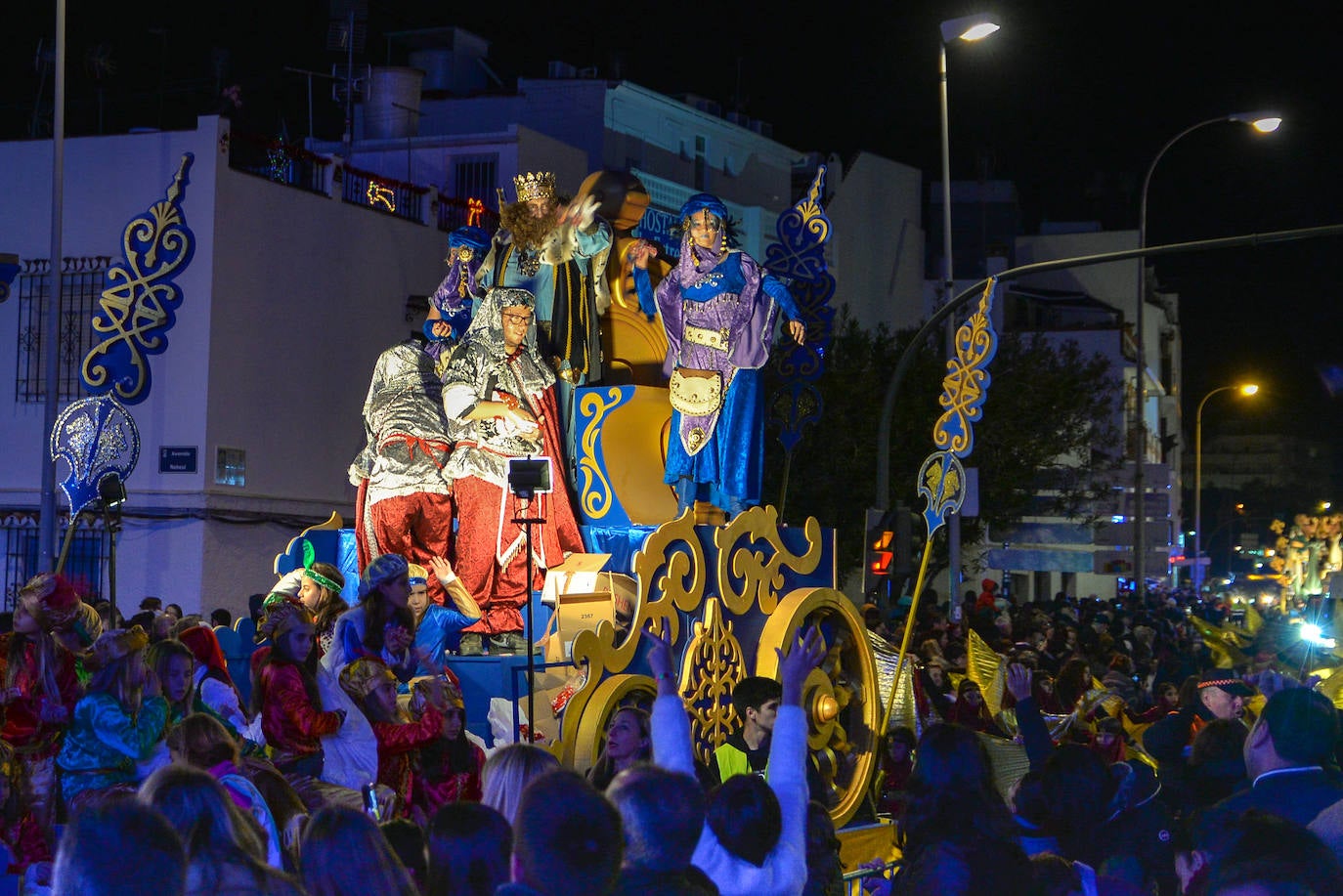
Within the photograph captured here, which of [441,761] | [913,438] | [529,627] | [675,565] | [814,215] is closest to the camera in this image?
[441,761]

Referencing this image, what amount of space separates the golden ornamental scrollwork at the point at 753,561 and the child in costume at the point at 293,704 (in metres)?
3.46

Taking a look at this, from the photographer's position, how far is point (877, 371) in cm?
3012

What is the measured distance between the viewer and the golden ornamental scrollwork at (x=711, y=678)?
9594mm

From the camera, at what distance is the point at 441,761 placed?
744 centimetres

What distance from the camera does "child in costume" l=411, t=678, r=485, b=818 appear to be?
7.37 metres

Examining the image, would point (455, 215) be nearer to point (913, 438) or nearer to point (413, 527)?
point (913, 438)

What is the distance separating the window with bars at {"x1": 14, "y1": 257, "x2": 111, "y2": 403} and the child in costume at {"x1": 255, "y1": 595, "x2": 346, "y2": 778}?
624 inches

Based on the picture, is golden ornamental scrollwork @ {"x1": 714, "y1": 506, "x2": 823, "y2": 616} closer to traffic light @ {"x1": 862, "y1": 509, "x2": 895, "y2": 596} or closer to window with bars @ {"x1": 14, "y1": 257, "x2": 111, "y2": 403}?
traffic light @ {"x1": 862, "y1": 509, "x2": 895, "y2": 596}

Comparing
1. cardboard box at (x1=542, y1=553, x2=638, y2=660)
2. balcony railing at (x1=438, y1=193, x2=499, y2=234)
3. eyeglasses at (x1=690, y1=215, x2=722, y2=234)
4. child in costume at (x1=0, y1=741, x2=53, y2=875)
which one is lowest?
child in costume at (x1=0, y1=741, x2=53, y2=875)

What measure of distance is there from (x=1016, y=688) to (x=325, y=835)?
12.4ft

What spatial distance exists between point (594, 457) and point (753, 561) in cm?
195

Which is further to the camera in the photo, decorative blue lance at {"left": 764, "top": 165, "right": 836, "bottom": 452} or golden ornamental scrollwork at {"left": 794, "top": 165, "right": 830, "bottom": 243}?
golden ornamental scrollwork at {"left": 794, "top": 165, "right": 830, "bottom": 243}

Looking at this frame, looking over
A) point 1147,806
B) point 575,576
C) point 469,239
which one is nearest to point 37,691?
point 575,576

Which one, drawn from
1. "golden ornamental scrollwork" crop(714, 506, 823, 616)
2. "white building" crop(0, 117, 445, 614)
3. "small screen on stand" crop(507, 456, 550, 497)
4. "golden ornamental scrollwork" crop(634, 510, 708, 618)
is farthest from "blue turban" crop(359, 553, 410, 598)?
"white building" crop(0, 117, 445, 614)
